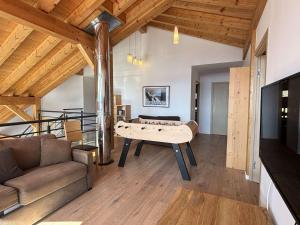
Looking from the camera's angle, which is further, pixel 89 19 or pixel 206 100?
pixel 206 100

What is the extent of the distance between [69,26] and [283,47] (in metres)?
3.56

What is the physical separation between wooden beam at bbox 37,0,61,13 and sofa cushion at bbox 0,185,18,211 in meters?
2.75

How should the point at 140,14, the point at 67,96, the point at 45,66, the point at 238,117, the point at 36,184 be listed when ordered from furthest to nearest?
the point at 67,96
the point at 45,66
the point at 140,14
the point at 238,117
the point at 36,184

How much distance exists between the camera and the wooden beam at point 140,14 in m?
3.77

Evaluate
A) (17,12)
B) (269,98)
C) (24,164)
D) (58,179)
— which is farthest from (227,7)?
(24,164)

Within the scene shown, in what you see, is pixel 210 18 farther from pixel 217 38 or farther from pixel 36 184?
pixel 36 184

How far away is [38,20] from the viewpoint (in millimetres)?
2848

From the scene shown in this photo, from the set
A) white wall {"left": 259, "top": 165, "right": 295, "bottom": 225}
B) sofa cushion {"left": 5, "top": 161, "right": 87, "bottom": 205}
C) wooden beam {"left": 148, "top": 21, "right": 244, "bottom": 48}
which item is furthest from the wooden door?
sofa cushion {"left": 5, "top": 161, "right": 87, "bottom": 205}

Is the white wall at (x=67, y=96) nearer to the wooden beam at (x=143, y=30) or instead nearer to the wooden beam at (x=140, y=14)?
the wooden beam at (x=143, y=30)

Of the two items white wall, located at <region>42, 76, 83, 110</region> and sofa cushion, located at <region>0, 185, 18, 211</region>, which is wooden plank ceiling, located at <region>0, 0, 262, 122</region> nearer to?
white wall, located at <region>42, 76, 83, 110</region>

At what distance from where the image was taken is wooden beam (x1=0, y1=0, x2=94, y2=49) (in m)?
2.46

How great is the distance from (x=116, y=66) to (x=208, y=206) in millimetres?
6314

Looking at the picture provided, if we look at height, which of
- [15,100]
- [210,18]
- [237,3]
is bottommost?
[15,100]

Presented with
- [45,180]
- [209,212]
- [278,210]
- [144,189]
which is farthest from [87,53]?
[278,210]
